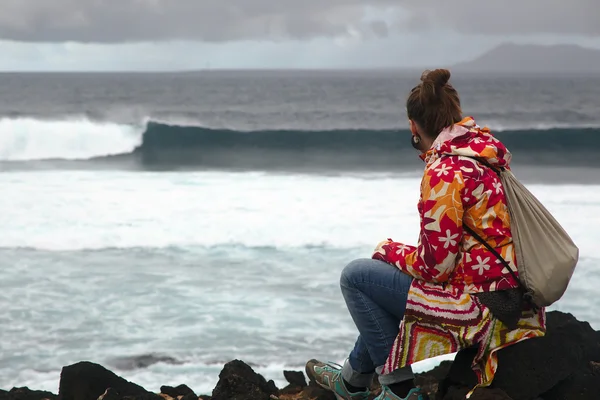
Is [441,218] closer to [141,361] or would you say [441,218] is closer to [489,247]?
[489,247]

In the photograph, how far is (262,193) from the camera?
1182 centimetres

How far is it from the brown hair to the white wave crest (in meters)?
18.2

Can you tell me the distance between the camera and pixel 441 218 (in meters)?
2.37

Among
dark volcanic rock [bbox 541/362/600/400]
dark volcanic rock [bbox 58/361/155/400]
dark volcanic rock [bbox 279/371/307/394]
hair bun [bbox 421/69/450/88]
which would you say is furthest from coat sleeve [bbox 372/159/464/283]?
dark volcanic rock [bbox 58/361/155/400]

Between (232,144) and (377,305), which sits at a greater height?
(232,144)

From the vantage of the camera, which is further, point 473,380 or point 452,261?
point 473,380

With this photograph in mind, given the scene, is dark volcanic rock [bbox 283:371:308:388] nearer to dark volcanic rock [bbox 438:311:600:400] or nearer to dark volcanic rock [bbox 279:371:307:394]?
dark volcanic rock [bbox 279:371:307:394]

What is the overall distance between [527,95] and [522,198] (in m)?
43.1

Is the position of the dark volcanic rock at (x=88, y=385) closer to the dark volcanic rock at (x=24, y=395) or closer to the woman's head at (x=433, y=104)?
the dark volcanic rock at (x=24, y=395)

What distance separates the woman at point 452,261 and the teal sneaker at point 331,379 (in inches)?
11.3

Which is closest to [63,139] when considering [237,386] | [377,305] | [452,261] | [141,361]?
[141,361]

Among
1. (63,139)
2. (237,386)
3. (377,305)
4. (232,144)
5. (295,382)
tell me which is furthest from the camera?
(232,144)

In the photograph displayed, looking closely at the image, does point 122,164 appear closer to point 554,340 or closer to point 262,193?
point 262,193

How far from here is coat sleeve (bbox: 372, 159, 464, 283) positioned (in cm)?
237
